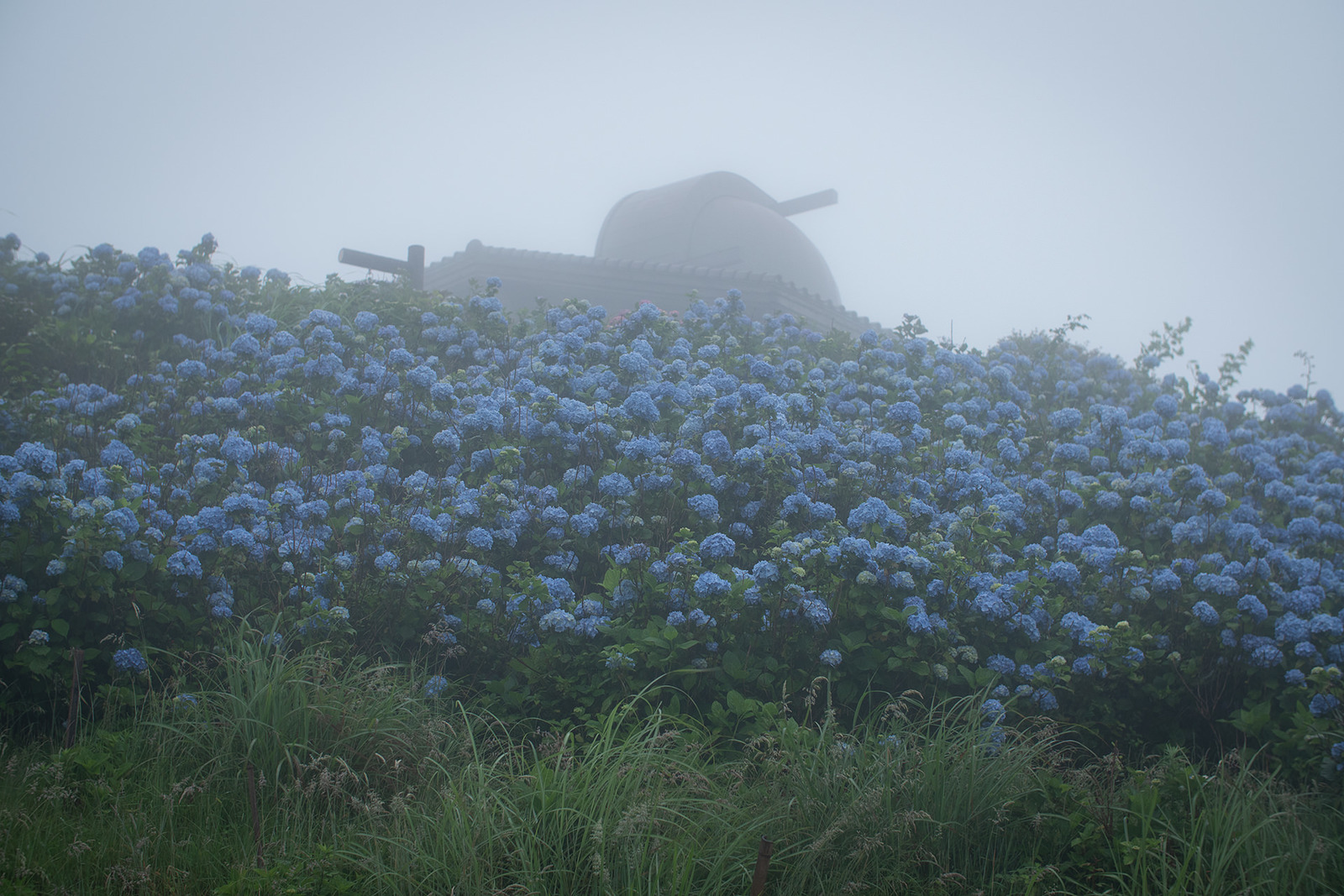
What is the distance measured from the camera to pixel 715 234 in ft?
54.2

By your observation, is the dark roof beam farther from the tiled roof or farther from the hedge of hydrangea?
the hedge of hydrangea

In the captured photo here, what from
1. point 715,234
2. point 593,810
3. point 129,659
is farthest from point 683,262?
point 593,810

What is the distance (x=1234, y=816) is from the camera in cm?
286

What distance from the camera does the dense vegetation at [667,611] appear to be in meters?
2.89

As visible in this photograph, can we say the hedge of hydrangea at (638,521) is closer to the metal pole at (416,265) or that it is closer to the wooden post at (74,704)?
the wooden post at (74,704)

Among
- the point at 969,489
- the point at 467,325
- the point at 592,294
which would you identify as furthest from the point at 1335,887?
the point at 592,294

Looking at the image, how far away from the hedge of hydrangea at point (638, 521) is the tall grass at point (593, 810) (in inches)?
14.4

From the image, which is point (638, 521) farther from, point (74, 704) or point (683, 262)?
point (683, 262)

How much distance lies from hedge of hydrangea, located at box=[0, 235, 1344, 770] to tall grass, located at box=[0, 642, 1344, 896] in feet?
1.20

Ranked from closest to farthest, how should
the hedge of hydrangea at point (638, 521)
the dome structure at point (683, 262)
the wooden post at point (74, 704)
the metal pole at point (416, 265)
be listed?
the wooden post at point (74, 704) → the hedge of hydrangea at point (638, 521) → the metal pole at point (416, 265) → the dome structure at point (683, 262)

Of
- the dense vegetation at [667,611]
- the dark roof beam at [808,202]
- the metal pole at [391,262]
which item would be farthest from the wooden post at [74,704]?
the dark roof beam at [808,202]

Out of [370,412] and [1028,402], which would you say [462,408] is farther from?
[1028,402]

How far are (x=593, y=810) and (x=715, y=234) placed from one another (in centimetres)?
1490

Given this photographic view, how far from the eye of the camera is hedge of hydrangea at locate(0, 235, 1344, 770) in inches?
148
